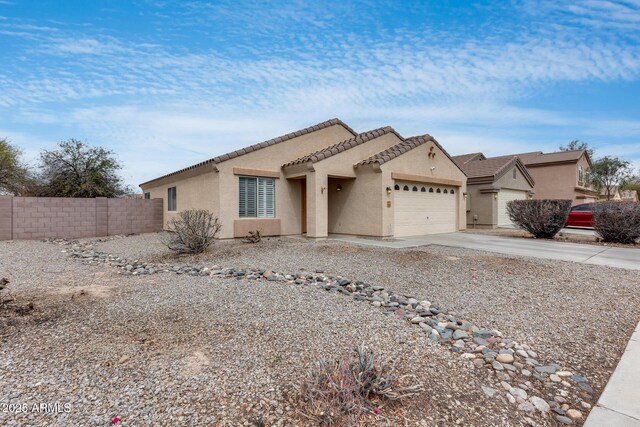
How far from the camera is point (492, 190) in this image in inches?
821

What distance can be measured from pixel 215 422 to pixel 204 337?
1625mm

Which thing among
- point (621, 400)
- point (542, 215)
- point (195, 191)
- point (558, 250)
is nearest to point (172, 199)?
point (195, 191)

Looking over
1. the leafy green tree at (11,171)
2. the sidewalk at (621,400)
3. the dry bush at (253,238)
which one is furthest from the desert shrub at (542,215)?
the leafy green tree at (11,171)

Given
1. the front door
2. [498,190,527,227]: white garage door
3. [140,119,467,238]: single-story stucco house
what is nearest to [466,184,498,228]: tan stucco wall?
[498,190,527,227]: white garage door

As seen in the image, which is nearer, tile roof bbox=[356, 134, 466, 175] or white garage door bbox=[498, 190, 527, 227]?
tile roof bbox=[356, 134, 466, 175]

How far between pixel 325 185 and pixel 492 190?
12399mm

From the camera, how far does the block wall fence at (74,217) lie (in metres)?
15.6

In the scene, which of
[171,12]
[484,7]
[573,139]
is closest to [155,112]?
[171,12]

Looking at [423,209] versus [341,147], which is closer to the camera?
[341,147]

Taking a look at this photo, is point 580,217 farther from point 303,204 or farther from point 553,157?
point 303,204

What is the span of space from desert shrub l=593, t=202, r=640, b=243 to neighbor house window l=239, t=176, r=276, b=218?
13315 millimetres

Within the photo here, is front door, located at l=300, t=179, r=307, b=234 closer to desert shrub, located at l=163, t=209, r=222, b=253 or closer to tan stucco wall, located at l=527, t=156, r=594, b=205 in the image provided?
desert shrub, located at l=163, t=209, r=222, b=253

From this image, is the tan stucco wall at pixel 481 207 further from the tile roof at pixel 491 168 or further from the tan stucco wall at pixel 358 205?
the tan stucco wall at pixel 358 205

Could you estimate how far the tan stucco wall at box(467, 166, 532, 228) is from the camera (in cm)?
2091
